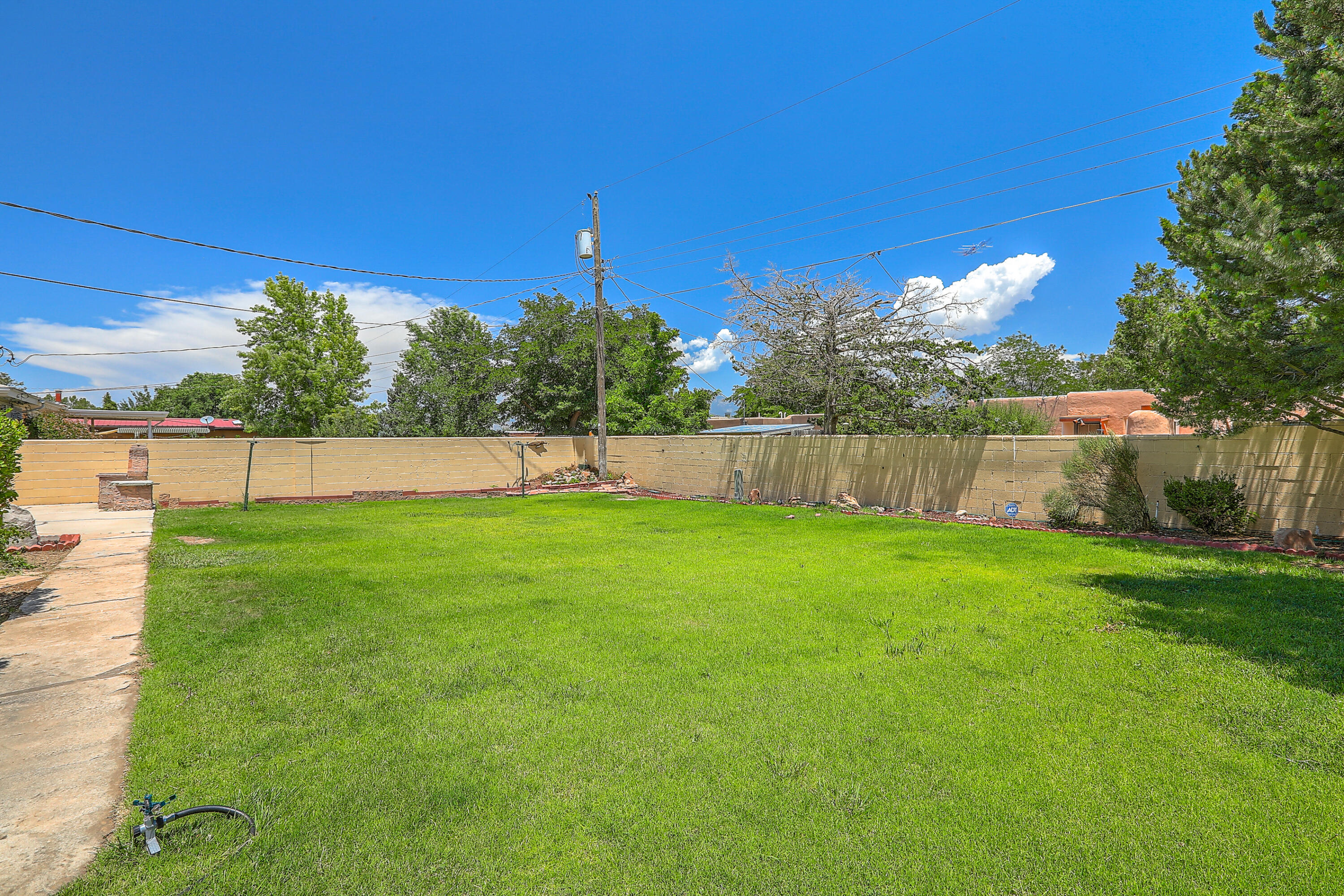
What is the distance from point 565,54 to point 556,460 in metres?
12.9

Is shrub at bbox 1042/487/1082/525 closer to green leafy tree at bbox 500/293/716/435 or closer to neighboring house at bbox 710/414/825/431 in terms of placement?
green leafy tree at bbox 500/293/716/435

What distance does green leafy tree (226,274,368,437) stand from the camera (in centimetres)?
2872

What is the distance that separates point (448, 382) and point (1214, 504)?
28.7 m

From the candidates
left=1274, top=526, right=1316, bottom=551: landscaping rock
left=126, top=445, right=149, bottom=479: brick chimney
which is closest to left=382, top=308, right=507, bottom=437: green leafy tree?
left=126, top=445, right=149, bottom=479: brick chimney

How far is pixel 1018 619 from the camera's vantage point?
17.7 feet

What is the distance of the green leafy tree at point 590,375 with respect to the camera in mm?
26094

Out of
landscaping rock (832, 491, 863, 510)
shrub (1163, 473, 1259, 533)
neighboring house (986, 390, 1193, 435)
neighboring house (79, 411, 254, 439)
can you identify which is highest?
neighboring house (986, 390, 1193, 435)

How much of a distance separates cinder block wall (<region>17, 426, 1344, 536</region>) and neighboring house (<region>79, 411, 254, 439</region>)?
13.9 m

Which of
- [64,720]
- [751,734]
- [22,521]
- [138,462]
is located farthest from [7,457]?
[138,462]

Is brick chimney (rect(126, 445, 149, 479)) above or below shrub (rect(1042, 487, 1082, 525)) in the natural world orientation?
below

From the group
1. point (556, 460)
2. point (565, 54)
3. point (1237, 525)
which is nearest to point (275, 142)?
point (565, 54)

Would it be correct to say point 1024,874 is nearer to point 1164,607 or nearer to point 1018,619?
point 1018,619

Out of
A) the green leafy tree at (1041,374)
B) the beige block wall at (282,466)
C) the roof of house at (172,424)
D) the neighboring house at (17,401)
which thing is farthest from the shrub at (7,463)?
the green leafy tree at (1041,374)

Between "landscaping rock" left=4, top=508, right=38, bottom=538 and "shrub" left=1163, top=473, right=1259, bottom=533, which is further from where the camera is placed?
"shrub" left=1163, top=473, right=1259, bottom=533
